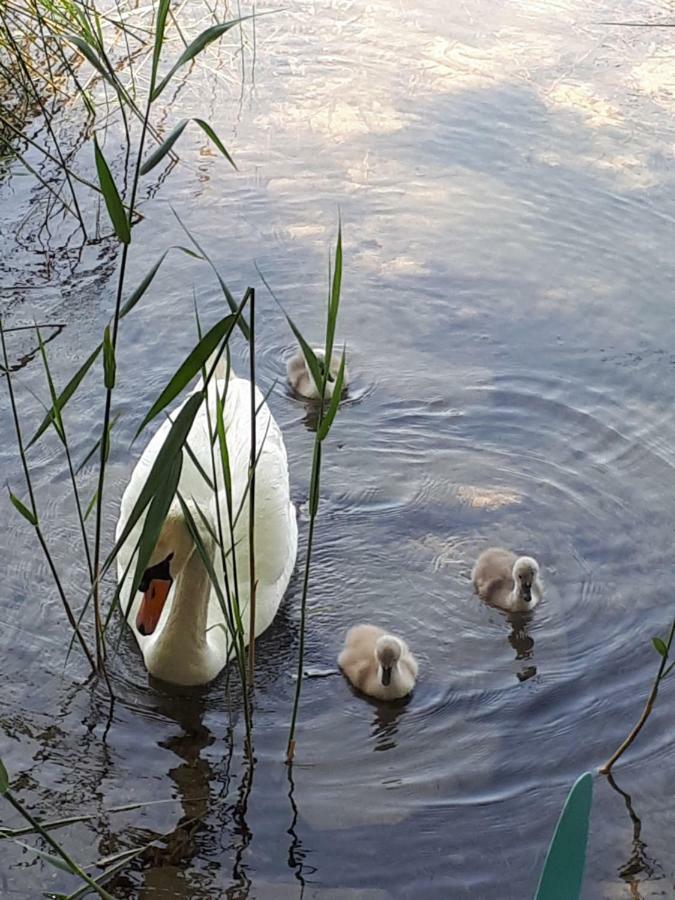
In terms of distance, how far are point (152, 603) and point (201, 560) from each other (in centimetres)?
22

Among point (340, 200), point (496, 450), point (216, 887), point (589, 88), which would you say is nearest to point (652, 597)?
point (496, 450)

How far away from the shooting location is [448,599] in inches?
204

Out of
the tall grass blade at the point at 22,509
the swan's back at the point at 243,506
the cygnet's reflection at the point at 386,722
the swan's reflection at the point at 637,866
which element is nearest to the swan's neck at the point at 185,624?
the swan's back at the point at 243,506

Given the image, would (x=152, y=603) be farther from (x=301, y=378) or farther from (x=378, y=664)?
(x=301, y=378)

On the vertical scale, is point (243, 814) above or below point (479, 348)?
below

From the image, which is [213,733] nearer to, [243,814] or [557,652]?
[243,814]

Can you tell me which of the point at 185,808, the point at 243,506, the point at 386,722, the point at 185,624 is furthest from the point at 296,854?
the point at 243,506

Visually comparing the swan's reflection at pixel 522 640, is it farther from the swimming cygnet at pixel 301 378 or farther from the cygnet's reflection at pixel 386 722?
the swimming cygnet at pixel 301 378

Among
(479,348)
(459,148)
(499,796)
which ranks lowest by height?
(499,796)

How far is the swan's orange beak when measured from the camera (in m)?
4.35

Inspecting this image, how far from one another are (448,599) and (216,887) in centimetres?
180

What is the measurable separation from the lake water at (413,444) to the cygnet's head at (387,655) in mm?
158

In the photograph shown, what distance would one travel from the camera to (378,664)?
4.49 meters

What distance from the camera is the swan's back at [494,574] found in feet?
16.5
